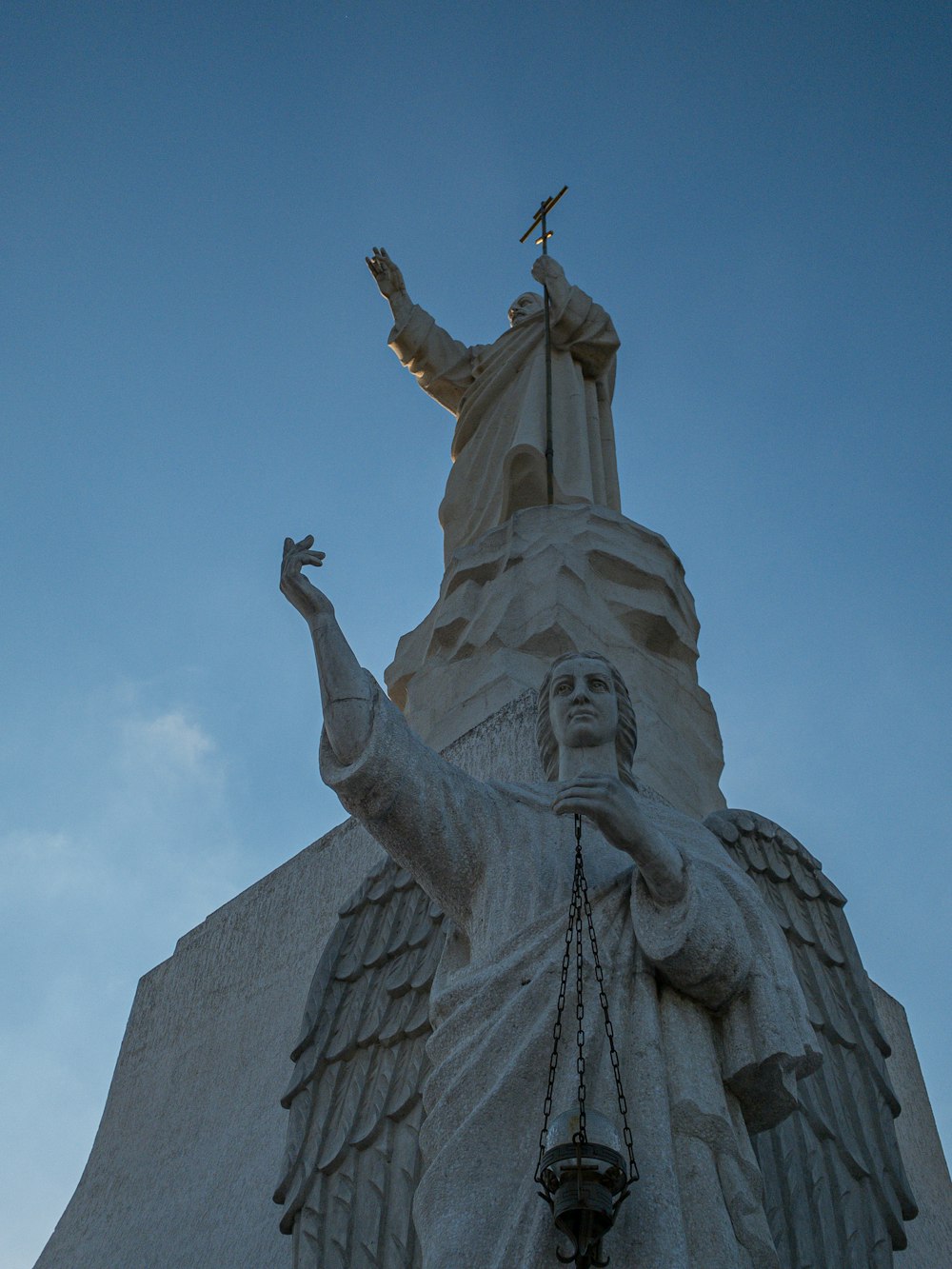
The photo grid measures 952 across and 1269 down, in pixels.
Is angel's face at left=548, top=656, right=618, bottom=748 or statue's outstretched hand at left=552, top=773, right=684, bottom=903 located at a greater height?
angel's face at left=548, top=656, right=618, bottom=748

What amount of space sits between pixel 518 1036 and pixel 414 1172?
37.0 inches

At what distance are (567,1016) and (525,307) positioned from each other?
6.69 metres

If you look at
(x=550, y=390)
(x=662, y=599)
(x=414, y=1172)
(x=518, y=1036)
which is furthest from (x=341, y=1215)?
(x=550, y=390)

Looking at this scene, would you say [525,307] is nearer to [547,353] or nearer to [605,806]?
[547,353]

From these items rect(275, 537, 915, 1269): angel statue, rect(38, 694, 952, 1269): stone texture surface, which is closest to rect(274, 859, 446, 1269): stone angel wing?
rect(275, 537, 915, 1269): angel statue

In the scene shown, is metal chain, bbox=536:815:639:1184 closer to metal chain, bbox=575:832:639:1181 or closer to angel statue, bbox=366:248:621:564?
metal chain, bbox=575:832:639:1181

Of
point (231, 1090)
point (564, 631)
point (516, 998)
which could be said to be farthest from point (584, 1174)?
point (564, 631)

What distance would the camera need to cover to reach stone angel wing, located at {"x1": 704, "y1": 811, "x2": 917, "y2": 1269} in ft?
14.5

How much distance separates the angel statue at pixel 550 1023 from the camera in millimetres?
3496

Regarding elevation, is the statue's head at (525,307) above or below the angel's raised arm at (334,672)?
above

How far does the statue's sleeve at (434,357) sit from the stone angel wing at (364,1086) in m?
4.88

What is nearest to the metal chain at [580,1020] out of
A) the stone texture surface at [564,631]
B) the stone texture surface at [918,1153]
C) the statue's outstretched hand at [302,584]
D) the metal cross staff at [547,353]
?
the statue's outstretched hand at [302,584]

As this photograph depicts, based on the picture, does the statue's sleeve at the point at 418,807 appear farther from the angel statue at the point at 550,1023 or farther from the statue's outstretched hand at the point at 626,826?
the statue's outstretched hand at the point at 626,826

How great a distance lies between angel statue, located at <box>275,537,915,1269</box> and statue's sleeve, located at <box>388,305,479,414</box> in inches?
195
